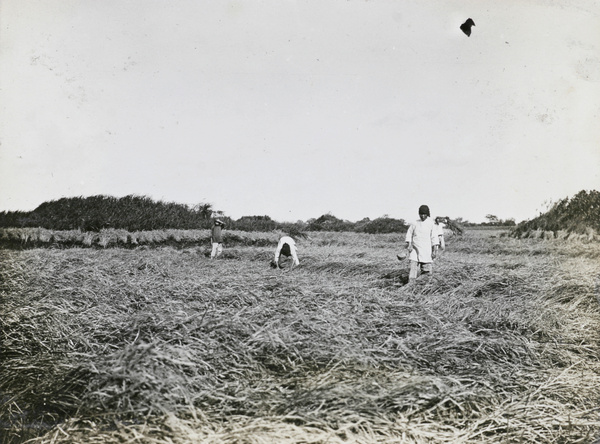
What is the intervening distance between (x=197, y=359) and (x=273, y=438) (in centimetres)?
75

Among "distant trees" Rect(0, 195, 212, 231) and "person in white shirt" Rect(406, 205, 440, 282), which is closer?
"person in white shirt" Rect(406, 205, 440, 282)

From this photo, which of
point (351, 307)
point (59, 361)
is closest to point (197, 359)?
point (59, 361)

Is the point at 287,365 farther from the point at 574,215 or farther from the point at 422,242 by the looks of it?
the point at 574,215

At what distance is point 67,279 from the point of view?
489cm

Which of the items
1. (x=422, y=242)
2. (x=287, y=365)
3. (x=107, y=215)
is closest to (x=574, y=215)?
(x=422, y=242)

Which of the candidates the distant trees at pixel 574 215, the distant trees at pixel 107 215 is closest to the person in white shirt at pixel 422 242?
the distant trees at pixel 574 215

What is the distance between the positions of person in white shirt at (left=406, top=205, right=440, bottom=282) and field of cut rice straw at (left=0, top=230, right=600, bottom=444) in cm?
91

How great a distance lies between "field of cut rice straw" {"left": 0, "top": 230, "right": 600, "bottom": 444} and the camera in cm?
228

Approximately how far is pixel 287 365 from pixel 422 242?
10.7 feet

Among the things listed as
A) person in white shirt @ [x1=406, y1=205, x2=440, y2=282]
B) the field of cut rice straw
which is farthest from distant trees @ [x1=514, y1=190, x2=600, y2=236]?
the field of cut rice straw

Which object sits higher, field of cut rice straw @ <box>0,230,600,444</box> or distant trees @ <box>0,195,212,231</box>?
distant trees @ <box>0,195,212,231</box>

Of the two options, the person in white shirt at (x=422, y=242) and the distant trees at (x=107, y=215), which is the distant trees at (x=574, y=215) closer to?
the person in white shirt at (x=422, y=242)

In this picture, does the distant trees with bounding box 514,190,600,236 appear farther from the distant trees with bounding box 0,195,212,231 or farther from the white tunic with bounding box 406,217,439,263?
the distant trees with bounding box 0,195,212,231

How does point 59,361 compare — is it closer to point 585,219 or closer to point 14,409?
point 14,409
